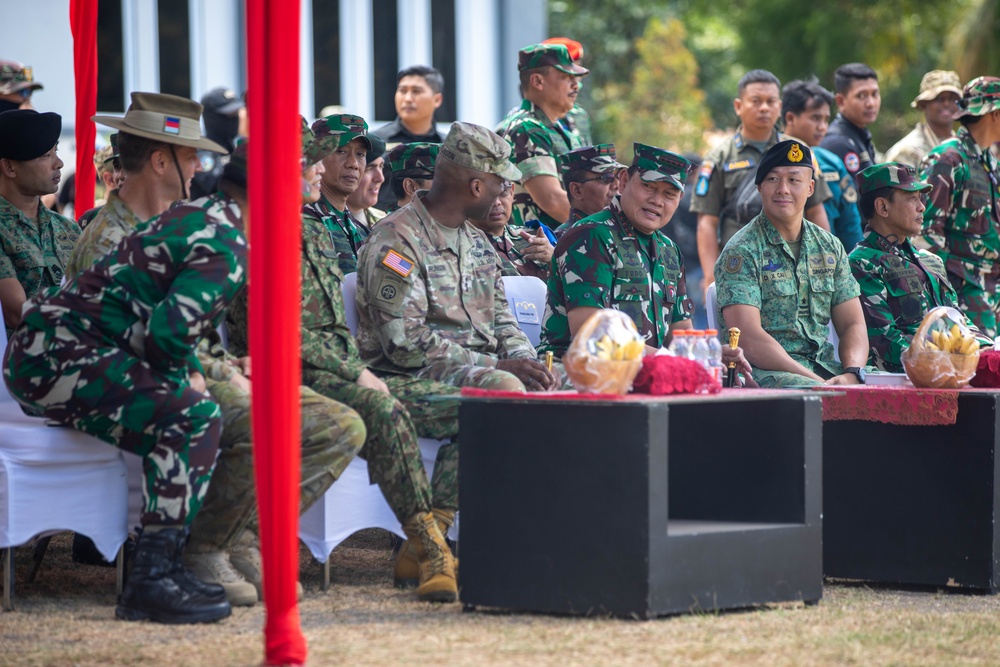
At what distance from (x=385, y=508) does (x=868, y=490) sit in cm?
184

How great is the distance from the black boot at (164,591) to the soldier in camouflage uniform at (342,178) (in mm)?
2142

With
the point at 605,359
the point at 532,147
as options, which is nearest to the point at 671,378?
the point at 605,359

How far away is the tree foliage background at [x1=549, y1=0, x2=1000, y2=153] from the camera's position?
906 inches

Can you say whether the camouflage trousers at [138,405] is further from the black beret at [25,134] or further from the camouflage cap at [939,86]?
the camouflage cap at [939,86]

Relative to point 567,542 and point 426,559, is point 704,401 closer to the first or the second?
point 567,542

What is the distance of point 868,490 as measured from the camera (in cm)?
552

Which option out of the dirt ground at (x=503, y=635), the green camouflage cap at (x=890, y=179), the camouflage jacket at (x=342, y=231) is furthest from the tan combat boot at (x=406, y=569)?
the green camouflage cap at (x=890, y=179)

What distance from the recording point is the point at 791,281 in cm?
651

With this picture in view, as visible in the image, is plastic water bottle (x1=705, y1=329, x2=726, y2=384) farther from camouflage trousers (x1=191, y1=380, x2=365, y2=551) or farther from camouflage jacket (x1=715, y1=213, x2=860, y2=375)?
camouflage jacket (x1=715, y1=213, x2=860, y2=375)

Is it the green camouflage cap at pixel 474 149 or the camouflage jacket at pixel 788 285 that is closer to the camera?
the green camouflage cap at pixel 474 149

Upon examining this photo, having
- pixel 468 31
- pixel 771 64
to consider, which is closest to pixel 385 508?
pixel 468 31

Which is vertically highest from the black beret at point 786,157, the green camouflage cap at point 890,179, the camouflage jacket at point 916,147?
the camouflage jacket at point 916,147

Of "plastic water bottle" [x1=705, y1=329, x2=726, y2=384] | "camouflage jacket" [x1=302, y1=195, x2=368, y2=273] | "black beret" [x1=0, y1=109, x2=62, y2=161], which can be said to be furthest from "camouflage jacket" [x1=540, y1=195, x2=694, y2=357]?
"black beret" [x1=0, y1=109, x2=62, y2=161]

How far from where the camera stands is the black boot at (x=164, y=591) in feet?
15.0
